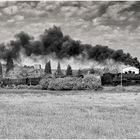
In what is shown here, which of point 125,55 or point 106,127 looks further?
point 125,55

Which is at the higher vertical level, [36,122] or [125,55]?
[125,55]

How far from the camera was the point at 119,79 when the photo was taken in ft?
157

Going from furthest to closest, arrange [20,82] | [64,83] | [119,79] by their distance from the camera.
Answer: [20,82] < [119,79] < [64,83]

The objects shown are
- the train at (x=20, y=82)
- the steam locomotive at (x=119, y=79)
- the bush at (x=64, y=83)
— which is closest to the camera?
the bush at (x=64, y=83)

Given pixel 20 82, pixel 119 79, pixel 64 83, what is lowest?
pixel 20 82

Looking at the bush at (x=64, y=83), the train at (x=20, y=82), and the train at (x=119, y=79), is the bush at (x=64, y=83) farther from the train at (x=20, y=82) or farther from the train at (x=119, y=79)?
the train at (x=20, y=82)

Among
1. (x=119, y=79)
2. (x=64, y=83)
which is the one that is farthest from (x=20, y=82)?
(x=119, y=79)

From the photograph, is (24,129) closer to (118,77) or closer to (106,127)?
(106,127)

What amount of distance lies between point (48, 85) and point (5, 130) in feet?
117

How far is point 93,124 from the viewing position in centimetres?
1006

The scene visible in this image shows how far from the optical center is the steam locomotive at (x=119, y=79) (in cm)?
4794

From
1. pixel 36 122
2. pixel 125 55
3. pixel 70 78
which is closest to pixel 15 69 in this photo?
pixel 125 55

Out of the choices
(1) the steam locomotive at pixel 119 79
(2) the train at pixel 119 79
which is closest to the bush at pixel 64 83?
(2) the train at pixel 119 79

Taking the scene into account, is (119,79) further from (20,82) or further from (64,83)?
(20,82)
